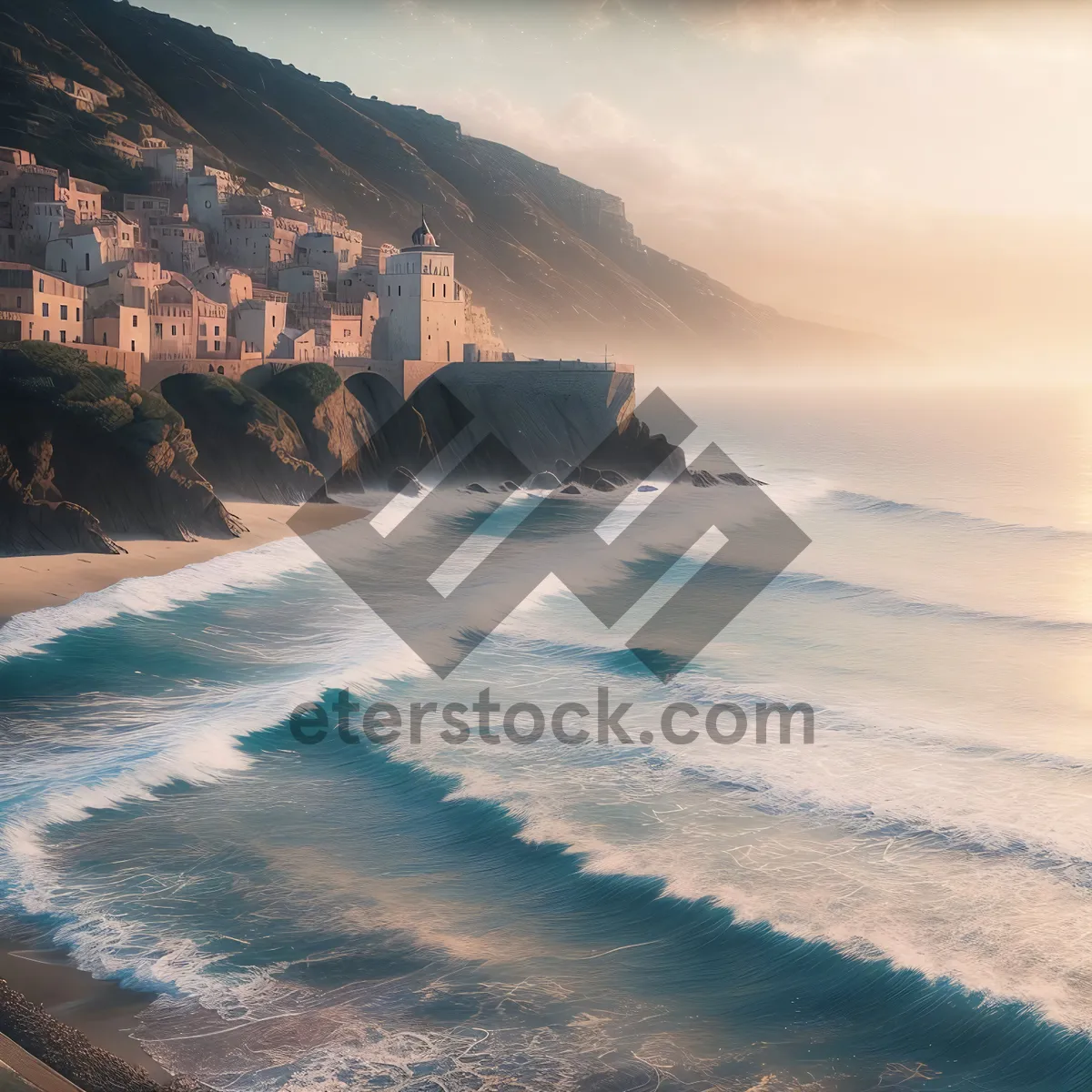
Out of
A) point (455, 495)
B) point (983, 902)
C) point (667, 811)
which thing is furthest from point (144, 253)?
point (983, 902)

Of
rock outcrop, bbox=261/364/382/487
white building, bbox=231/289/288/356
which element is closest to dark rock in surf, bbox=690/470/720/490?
rock outcrop, bbox=261/364/382/487

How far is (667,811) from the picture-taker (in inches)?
706

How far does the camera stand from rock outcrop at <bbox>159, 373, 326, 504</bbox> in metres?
49.6

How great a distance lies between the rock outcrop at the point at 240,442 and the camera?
49.6 meters

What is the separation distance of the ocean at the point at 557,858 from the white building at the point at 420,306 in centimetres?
4367

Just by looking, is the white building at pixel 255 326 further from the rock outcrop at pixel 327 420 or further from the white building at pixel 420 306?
the white building at pixel 420 306

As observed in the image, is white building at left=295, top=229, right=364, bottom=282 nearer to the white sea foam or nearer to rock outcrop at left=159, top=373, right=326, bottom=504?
rock outcrop at left=159, top=373, right=326, bottom=504

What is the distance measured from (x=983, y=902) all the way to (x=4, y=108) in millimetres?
127904

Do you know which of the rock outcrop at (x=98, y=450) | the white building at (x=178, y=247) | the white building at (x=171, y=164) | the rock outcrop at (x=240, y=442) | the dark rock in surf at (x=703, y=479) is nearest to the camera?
the rock outcrop at (x=98, y=450)

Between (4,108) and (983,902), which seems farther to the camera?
(4,108)

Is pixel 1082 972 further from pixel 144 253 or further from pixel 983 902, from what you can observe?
pixel 144 253

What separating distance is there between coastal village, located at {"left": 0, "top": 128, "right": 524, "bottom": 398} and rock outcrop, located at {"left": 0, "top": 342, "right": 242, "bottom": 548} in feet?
15.5

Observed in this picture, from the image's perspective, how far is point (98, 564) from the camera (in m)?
34.3

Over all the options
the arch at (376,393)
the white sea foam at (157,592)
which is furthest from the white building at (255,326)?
the white sea foam at (157,592)
